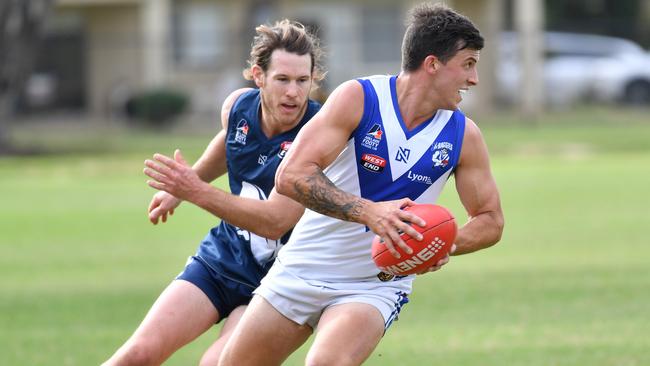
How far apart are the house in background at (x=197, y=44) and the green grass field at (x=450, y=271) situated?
418 inches

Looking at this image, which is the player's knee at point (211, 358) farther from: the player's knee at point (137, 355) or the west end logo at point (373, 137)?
the west end logo at point (373, 137)

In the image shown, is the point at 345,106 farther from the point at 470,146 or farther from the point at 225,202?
the point at 225,202

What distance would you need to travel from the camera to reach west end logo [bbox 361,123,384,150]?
5645mm

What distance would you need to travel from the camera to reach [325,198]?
18.0 feet

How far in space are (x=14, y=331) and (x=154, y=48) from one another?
92.5ft

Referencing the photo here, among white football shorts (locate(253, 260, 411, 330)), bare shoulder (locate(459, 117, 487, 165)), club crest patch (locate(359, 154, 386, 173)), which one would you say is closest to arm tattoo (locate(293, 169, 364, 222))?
club crest patch (locate(359, 154, 386, 173))

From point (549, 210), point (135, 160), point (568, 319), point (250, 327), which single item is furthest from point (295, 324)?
point (135, 160)

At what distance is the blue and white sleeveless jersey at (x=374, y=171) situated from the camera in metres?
5.66

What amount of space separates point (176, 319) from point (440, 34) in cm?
195

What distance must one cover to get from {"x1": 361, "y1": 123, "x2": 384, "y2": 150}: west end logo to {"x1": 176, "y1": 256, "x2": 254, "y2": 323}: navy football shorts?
128 centimetres

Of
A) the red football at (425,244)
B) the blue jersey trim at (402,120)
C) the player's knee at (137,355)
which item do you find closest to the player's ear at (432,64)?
the blue jersey trim at (402,120)

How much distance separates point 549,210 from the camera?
19.0m

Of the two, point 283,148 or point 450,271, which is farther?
point 450,271

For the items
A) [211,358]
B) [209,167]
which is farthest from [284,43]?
[211,358]
